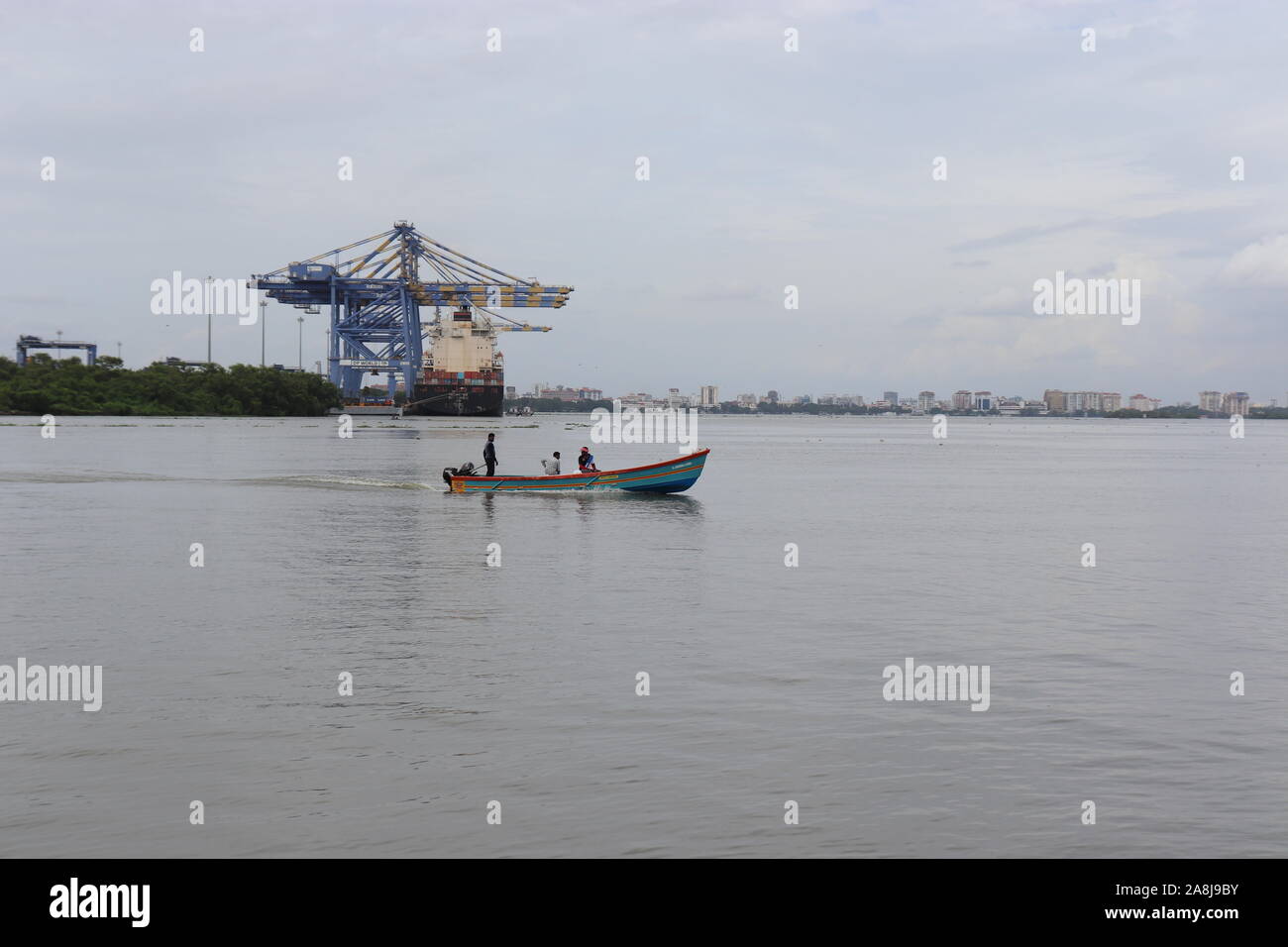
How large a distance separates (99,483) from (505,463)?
2283cm

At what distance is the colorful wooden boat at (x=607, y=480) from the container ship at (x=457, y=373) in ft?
387

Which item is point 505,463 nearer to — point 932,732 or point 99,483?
point 99,483

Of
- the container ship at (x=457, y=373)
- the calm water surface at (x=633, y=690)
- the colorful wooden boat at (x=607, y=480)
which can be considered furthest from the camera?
the container ship at (x=457, y=373)

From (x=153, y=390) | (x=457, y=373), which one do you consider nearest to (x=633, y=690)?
(x=153, y=390)

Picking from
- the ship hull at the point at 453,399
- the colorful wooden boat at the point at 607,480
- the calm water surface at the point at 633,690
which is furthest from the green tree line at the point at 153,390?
the calm water surface at the point at 633,690

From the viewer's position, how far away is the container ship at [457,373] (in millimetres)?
157250

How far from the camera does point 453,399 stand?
159000 mm

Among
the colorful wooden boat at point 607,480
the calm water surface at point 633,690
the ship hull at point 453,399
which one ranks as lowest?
the calm water surface at point 633,690

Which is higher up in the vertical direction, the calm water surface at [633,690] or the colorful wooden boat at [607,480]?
the colorful wooden boat at [607,480]

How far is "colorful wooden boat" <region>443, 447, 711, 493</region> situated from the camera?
1535 inches

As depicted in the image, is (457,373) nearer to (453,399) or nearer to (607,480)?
(453,399)

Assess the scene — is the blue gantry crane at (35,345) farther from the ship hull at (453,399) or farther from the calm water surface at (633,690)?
the calm water surface at (633,690)

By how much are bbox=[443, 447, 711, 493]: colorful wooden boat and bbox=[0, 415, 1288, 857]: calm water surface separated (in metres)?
7.03
